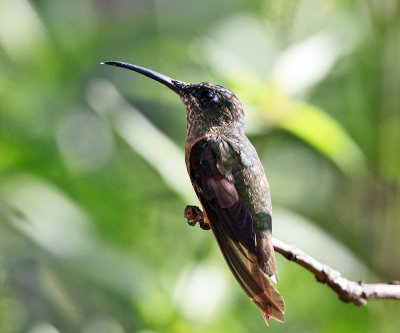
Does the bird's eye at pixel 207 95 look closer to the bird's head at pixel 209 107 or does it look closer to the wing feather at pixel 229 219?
the bird's head at pixel 209 107

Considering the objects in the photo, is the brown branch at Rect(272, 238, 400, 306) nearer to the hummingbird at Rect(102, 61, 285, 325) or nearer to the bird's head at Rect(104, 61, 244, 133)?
the hummingbird at Rect(102, 61, 285, 325)

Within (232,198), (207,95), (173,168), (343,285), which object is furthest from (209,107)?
(173,168)

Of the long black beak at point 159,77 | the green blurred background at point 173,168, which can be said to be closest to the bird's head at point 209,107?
the long black beak at point 159,77

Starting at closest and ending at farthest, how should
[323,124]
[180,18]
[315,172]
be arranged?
[323,124], [315,172], [180,18]

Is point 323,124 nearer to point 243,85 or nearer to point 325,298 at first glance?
point 243,85

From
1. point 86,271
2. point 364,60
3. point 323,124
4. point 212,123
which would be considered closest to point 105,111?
point 86,271

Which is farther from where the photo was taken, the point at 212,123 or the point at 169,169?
the point at 169,169

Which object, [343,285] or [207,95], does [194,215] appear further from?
[207,95]

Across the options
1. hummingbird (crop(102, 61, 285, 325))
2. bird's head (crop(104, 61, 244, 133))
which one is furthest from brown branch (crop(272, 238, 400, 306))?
bird's head (crop(104, 61, 244, 133))
